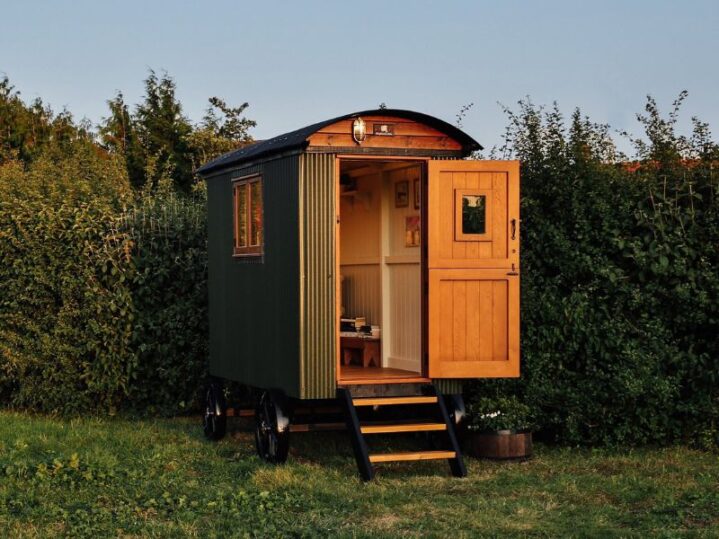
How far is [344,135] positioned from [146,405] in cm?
534

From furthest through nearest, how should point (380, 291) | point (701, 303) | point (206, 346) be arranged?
point (206, 346) < point (380, 291) < point (701, 303)

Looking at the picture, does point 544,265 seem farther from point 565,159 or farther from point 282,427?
point 282,427

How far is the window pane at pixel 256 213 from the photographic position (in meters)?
11.2

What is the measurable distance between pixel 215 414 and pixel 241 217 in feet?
7.30

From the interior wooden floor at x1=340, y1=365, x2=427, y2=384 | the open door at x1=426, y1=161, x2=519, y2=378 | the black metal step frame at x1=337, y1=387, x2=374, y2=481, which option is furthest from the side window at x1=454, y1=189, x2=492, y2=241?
the black metal step frame at x1=337, y1=387, x2=374, y2=481

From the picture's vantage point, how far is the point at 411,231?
37.3 feet

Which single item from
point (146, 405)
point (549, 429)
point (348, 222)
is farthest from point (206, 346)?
point (549, 429)

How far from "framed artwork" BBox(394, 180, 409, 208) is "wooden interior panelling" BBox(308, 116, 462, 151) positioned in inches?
34.1

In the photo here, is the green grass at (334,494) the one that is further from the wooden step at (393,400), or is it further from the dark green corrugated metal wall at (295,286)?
the dark green corrugated metal wall at (295,286)

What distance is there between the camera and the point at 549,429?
38.3 ft

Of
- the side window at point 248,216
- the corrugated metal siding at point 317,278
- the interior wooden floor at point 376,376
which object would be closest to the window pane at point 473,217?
the corrugated metal siding at point 317,278

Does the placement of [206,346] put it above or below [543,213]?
below

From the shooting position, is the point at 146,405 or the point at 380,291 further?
the point at 146,405

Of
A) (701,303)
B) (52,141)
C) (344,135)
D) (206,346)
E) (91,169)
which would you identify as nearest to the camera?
(344,135)
